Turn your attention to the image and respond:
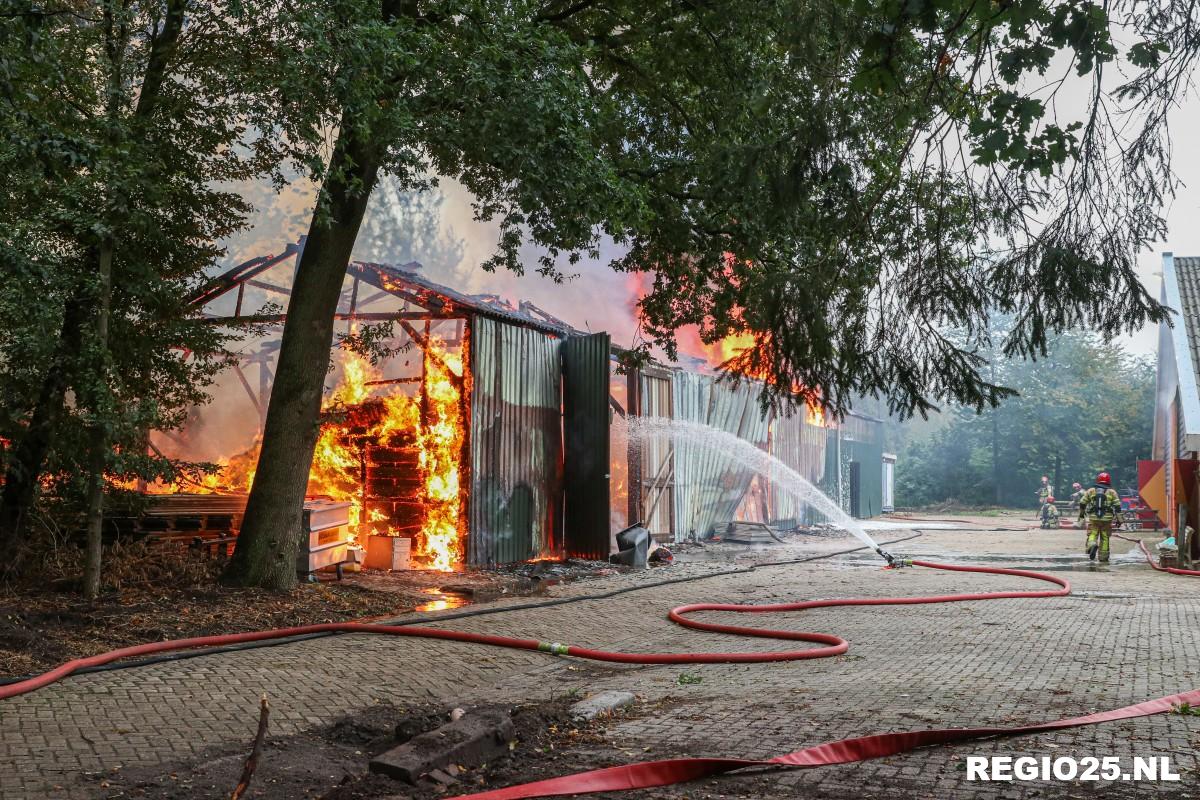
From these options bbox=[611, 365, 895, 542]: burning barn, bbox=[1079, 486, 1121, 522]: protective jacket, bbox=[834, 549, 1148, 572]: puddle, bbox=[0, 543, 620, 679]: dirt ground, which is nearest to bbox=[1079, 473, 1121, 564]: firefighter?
bbox=[1079, 486, 1121, 522]: protective jacket

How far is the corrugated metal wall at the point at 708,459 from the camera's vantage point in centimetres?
2081

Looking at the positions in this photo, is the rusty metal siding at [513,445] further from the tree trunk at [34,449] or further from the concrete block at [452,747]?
the concrete block at [452,747]

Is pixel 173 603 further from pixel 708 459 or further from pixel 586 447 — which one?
pixel 708 459

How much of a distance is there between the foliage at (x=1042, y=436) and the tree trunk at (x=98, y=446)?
42.6 meters

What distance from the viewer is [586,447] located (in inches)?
667

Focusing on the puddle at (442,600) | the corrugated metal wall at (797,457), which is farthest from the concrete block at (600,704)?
the corrugated metal wall at (797,457)

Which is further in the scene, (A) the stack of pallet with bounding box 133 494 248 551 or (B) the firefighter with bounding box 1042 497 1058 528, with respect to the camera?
(B) the firefighter with bounding box 1042 497 1058 528

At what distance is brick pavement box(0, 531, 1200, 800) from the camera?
4590 millimetres

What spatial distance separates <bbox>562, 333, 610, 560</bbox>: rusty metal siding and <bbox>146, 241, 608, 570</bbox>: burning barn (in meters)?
0.03

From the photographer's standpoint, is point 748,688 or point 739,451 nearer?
point 748,688

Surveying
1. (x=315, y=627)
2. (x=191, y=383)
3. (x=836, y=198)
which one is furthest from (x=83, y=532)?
(x=836, y=198)

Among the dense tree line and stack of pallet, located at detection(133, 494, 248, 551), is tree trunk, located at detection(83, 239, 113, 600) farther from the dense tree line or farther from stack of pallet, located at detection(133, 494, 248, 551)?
stack of pallet, located at detection(133, 494, 248, 551)

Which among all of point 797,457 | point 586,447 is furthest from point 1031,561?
point 797,457

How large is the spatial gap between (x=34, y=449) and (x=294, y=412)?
2.76 metres
